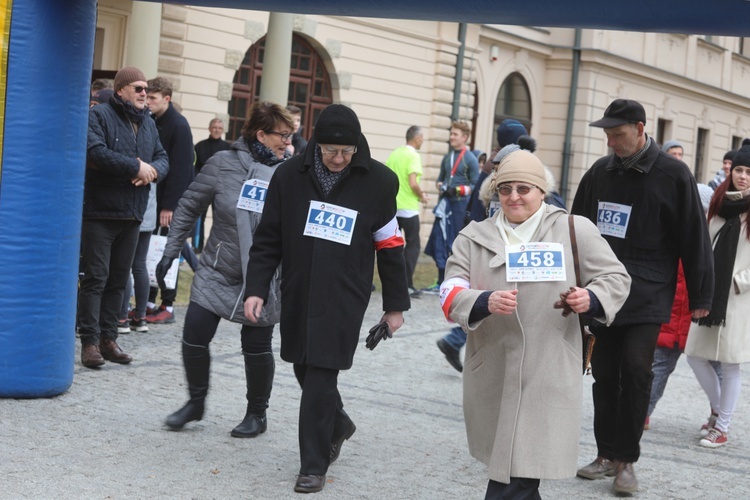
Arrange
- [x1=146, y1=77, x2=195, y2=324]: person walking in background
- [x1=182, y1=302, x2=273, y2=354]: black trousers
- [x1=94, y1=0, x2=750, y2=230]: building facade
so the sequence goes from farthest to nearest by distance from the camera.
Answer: [x1=94, y1=0, x2=750, y2=230]: building facade < [x1=146, y1=77, x2=195, y2=324]: person walking in background < [x1=182, y1=302, x2=273, y2=354]: black trousers

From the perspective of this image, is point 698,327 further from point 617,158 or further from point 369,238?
point 369,238

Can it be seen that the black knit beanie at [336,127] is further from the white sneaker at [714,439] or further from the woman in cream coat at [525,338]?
the white sneaker at [714,439]

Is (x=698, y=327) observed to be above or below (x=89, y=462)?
above

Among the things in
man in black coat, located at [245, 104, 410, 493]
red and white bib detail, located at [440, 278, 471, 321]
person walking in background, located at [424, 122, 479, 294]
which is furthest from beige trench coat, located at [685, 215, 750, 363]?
person walking in background, located at [424, 122, 479, 294]

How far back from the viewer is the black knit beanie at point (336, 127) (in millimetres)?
5445

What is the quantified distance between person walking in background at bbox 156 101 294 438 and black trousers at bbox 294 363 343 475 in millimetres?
→ 786

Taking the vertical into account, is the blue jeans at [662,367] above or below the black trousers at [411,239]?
below

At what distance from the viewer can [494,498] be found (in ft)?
15.4

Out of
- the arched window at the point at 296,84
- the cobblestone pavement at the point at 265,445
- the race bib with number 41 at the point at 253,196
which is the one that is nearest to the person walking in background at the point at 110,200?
the cobblestone pavement at the point at 265,445

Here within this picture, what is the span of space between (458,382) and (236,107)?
37.9ft

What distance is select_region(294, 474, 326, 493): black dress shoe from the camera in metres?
5.40

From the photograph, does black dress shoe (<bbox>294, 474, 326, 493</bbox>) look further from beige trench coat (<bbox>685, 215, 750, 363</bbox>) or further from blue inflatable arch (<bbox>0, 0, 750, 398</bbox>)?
beige trench coat (<bbox>685, 215, 750, 363</bbox>)

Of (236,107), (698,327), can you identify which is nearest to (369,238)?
(698,327)

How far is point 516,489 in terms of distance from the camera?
15.3 ft
